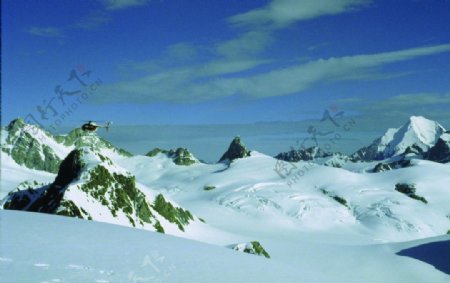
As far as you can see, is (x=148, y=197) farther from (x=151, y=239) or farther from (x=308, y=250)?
(x=151, y=239)

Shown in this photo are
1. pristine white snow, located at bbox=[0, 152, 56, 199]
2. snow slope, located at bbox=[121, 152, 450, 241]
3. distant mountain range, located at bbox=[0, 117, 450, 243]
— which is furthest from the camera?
pristine white snow, located at bbox=[0, 152, 56, 199]

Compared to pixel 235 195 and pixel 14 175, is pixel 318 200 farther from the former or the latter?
pixel 14 175

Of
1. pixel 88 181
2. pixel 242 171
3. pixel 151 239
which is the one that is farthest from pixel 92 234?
pixel 242 171

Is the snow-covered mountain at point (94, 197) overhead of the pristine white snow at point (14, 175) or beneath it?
beneath

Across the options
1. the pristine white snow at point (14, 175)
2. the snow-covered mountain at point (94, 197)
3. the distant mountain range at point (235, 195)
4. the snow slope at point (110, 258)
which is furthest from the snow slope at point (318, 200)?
the snow slope at point (110, 258)

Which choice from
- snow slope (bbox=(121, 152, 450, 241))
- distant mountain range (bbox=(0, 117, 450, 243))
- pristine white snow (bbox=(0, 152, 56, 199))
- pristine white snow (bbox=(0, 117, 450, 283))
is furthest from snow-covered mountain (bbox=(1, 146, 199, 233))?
pristine white snow (bbox=(0, 152, 56, 199))

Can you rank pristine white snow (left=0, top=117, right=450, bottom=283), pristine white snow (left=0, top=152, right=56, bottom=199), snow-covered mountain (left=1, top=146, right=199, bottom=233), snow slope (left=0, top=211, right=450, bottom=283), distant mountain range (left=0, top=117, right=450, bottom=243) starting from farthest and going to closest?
pristine white snow (left=0, top=152, right=56, bottom=199) → distant mountain range (left=0, top=117, right=450, bottom=243) → snow-covered mountain (left=1, top=146, right=199, bottom=233) → pristine white snow (left=0, top=117, right=450, bottom=283) → snow slope (left=0, top=211, right=450, bottom=283)

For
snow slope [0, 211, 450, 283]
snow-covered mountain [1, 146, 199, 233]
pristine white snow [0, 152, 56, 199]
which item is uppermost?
pristine white snow [0, 152, 56, 199]

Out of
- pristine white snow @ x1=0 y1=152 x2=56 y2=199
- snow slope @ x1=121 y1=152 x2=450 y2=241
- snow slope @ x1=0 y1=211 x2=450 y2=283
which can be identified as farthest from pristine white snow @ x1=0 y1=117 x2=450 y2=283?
pristine white snow @ x1=0 y1=152 x2=56 y2=199

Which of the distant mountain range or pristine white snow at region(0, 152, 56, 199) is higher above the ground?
pristine white snow at region(0, 152, 56, 199)

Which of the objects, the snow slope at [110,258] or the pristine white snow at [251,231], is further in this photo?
the pristine white snow at [251,231]

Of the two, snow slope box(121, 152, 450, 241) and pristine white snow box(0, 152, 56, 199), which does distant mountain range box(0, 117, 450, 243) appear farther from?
pristine white snow box(0, 152, 56, 199)

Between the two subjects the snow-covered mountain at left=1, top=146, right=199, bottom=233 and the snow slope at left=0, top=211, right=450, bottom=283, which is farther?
the snow-covered mountain at left=1, top=146, right=199, bottom=233

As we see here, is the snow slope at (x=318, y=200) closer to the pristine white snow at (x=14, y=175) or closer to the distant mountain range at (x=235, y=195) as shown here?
the distant mountain range at (x=235, y=195)
